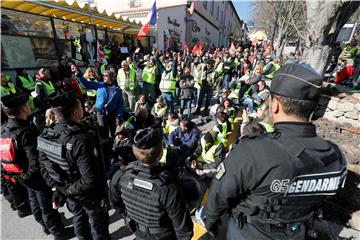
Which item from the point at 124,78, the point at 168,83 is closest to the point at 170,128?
the point at 168,83

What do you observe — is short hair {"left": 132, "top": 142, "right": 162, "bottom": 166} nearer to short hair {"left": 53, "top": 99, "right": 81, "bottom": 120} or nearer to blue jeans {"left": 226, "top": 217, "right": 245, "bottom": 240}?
blue jeans {"left": 226, "top": 217, "right": 245, "bottom": 240}

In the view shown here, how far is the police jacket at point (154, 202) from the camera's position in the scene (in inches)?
66.5

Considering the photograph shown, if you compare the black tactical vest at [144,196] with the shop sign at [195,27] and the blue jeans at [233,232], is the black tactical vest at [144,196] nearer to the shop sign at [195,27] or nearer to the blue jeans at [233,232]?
the blue jeans at [233,232]

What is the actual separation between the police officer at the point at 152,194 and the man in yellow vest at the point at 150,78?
6.05 metres

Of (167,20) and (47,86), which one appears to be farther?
(167,20)

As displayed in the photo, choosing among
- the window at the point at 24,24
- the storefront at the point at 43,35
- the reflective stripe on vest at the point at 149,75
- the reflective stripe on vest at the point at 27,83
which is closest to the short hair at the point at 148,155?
the reflective stripe on vest at the point at 27,83

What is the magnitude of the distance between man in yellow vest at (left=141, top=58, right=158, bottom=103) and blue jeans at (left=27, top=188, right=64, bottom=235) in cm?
535

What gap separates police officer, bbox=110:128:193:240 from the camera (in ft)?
5.55

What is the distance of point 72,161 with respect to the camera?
82.4 inches

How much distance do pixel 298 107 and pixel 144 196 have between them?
1286mm

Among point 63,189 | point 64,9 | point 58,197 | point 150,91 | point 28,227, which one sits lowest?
point 28,227

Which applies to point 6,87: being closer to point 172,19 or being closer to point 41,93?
point 41,93

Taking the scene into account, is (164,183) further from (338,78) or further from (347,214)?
(338,78)

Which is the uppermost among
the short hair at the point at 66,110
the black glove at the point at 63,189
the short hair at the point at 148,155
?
the short hair at the point at 66,110
